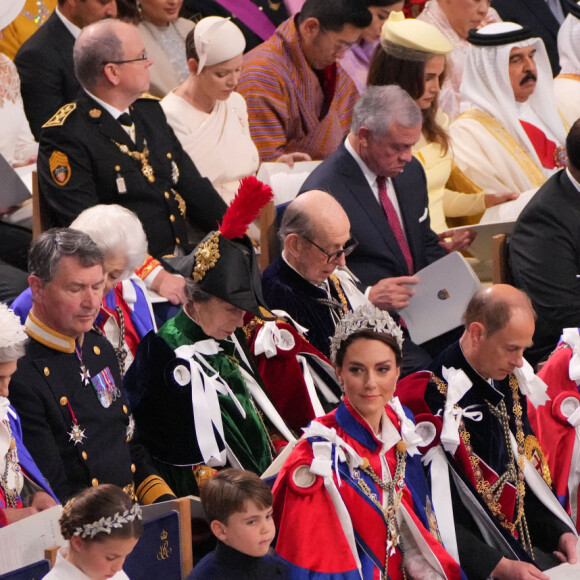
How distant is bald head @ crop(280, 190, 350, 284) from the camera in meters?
4.75

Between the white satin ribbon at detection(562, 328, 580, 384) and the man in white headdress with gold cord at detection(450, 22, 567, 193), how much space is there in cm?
197

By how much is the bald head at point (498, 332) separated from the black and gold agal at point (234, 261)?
699 millimetres

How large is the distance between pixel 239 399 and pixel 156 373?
32 centimetres

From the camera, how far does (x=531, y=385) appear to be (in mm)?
4406

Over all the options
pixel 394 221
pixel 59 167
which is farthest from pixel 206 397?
pixel 394 221

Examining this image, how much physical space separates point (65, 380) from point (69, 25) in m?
2.38

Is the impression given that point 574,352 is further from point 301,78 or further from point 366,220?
point 301,78

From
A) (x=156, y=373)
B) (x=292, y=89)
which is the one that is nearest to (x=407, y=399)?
(x=156, y=373)

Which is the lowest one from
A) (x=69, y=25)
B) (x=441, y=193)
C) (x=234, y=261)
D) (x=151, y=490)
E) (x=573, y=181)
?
(x=441, y=193)

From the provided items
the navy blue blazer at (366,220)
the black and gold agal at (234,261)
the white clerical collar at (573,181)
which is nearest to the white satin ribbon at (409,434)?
the black and gold agal at (234,261)

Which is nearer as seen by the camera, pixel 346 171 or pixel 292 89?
pixel 346 171

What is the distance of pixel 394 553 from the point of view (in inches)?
147

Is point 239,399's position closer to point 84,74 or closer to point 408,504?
point 408,504

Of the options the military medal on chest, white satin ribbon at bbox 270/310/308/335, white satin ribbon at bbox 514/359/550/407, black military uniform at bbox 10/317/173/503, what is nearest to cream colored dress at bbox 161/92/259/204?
the military medal on chest
